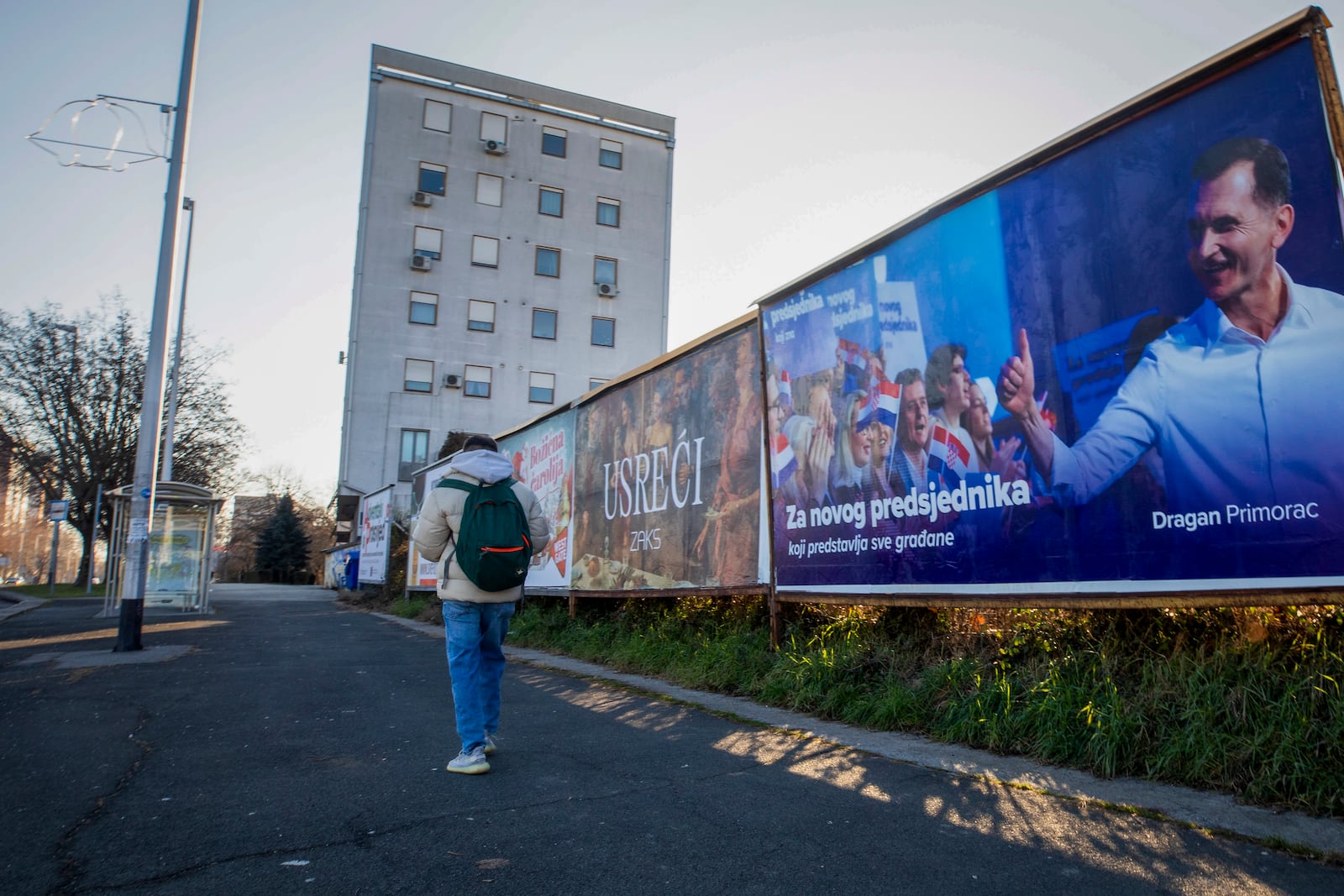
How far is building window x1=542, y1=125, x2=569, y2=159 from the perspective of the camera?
40.6 metres

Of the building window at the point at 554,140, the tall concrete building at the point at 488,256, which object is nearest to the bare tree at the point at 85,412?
the tall concrete building at the point at 488,256

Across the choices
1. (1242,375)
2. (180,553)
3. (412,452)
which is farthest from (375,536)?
(1242,375)

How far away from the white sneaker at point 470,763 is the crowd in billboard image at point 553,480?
300 inches

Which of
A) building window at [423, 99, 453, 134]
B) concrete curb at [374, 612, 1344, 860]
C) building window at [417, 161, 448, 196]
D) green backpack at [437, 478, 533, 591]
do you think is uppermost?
building window at [423, 99, 453, 134]

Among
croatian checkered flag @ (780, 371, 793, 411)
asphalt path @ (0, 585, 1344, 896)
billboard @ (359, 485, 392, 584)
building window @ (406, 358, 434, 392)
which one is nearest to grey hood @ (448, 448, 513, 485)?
asphalt path @ (0, 585, 1344, 896)

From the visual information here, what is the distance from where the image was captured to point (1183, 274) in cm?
467

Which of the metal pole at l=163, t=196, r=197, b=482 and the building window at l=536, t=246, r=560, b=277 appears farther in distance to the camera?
the building window at l=536, t=246, r=560, b=277

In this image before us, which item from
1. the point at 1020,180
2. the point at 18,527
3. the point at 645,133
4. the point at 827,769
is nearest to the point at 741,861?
the point at 827,769

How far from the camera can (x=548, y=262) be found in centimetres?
4019

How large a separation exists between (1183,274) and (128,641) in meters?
11.7

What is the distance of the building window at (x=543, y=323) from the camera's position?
131 feet

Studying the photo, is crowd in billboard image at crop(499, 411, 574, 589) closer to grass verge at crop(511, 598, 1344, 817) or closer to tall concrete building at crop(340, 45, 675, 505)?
grass verge at crop(511, 598, 1344, 817)

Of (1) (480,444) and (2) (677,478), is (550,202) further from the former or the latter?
(1) (480,444)

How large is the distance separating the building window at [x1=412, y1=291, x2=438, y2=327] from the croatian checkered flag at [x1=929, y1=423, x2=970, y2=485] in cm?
3399
